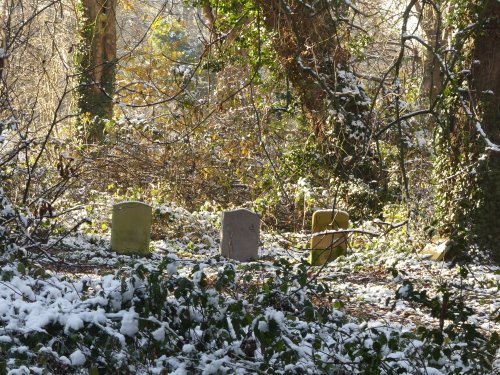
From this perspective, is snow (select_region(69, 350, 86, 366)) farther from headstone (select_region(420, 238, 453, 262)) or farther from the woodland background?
headstone (select_region(420, 238, 453, 262))

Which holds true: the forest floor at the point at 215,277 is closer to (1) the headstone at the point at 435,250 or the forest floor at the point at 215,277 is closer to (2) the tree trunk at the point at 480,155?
(1) the headstone at the point at 435,250

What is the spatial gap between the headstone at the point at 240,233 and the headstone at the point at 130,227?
1.03 m

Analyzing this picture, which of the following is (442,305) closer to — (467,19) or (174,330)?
(174,330)

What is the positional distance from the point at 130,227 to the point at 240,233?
1444 mm

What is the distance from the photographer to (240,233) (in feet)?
33.4

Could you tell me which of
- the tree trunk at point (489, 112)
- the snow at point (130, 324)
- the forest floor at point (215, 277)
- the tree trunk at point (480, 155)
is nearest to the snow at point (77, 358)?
Answer: the forest floor at point (215, 277)

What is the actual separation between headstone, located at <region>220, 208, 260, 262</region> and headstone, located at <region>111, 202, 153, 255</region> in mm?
1034

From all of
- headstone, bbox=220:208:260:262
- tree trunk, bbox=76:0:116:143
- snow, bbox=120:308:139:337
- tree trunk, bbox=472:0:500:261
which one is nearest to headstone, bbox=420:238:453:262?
tree trunk, bbox=472:0:500:261

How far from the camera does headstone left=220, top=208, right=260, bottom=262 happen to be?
33.2ft

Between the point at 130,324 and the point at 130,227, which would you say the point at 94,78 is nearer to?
the point at 130,227

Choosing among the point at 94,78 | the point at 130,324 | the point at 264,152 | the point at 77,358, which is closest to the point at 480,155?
the point at 264,152

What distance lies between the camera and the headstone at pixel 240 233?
10133mm

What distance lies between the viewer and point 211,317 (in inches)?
175

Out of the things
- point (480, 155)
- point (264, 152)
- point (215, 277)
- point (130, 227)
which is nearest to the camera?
point (215, 277)
